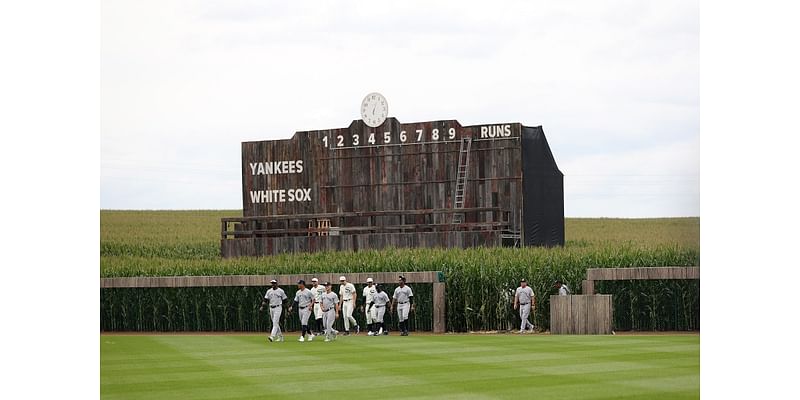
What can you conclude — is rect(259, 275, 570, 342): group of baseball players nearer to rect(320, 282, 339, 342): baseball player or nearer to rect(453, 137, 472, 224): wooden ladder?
rect(320, 282, 339, 342): baseball player

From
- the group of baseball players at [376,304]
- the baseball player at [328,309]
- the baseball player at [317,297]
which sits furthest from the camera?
the group of baseball players at [376,304]

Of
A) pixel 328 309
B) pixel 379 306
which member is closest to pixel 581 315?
pixel 379 306

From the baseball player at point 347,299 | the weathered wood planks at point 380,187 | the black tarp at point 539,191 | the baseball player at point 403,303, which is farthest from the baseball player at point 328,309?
the black tarp at point 539,191

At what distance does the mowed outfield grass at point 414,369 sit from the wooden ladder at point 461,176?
15365 mm

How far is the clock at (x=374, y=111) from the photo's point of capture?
4328cm

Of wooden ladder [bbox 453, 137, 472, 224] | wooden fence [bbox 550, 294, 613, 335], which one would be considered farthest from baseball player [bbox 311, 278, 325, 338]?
wooden ladder [bbox 453, 137, 472, 224]

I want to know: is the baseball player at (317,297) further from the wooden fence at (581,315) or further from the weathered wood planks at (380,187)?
the weathered wood planks at (380,187)

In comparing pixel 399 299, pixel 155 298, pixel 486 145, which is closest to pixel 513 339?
pixel 399 299

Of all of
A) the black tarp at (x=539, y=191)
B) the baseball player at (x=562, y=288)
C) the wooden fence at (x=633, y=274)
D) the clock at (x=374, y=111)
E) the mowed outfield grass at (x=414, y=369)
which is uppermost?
the clock at (x=374, y=111)

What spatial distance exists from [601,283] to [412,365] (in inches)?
432

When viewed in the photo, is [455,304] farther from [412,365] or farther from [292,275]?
[412,365]

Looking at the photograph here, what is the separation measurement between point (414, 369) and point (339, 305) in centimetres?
988

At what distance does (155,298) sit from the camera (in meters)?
34.3

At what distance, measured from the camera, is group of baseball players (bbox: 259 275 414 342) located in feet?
87.6
